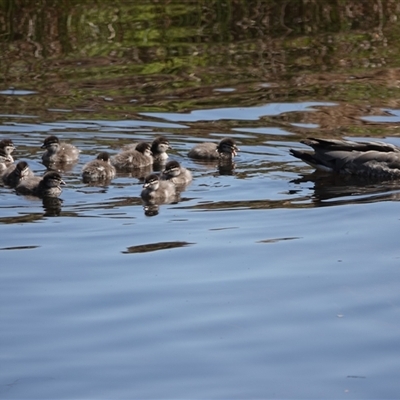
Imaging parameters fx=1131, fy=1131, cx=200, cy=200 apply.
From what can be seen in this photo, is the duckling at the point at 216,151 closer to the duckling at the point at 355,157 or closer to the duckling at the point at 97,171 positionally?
the duckling at the point at 355,157

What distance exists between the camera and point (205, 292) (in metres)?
7.64

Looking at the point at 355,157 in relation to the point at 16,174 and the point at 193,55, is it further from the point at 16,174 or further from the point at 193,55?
the point at 193,55

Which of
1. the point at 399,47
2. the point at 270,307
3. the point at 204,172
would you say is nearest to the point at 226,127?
the point at 204,172

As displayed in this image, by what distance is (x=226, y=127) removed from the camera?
13.9m

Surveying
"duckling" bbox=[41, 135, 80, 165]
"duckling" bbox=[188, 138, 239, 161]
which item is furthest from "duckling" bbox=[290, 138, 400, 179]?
"duckling" bbox=[41, 135, 80, 165]

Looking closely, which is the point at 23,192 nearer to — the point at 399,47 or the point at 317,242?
the point at 317,242

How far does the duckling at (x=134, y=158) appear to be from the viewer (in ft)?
39.1

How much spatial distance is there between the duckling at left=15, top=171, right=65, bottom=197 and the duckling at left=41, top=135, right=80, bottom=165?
45.0 inches

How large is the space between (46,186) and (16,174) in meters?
0.62

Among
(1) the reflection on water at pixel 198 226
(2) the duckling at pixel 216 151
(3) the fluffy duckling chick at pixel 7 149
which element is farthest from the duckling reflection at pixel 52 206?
(2) the duckling at pixel 216 151

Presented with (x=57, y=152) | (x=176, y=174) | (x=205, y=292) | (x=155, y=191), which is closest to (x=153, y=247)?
(x=205, y=292)

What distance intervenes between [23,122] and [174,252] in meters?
5.68

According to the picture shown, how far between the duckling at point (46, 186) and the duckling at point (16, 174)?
9.3 inches

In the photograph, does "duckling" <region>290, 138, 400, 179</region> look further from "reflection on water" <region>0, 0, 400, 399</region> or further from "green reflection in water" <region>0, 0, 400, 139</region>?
"green reflection in water" <region>0, 0, 400, 139</region>
